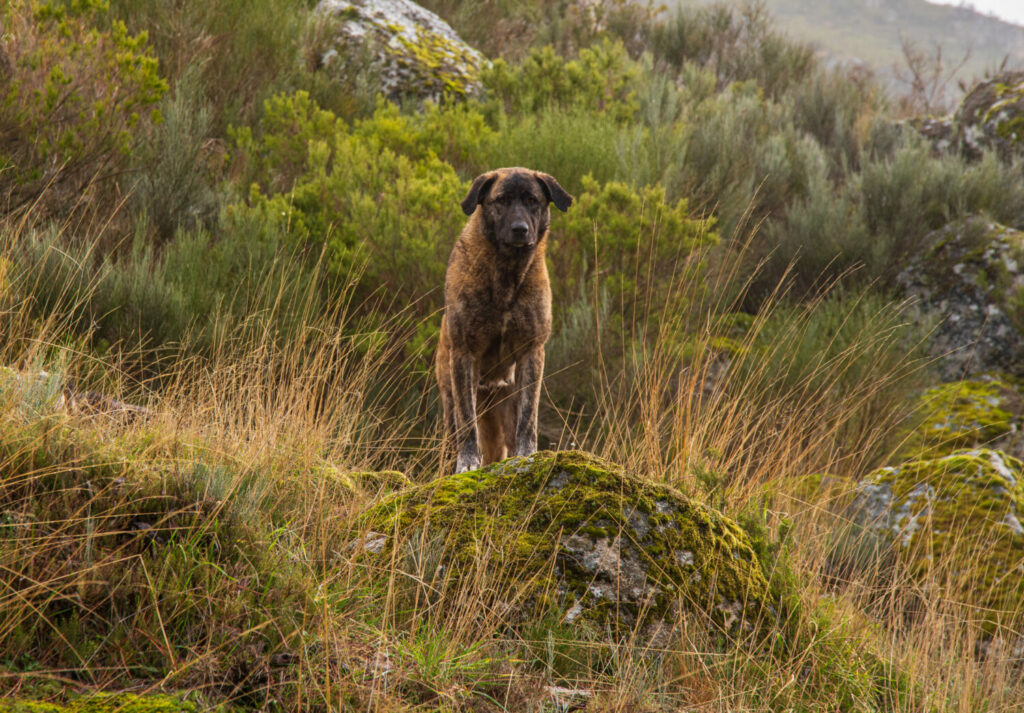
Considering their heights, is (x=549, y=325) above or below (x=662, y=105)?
below

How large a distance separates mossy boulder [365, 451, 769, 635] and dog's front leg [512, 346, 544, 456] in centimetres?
132

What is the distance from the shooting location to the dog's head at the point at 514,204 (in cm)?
437

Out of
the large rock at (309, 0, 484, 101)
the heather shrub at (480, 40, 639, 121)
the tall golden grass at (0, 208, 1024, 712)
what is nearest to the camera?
the tall golden grass at (0, 208, 1024, 712)

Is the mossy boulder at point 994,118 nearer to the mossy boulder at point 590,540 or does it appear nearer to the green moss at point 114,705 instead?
the mossy boulder at point 590,540

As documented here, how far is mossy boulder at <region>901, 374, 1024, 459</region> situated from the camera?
7062 mm

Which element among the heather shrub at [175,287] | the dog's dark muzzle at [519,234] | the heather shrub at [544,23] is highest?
the heather shrub at [544,23]

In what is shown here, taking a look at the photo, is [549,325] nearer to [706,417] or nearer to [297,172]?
[706,417]

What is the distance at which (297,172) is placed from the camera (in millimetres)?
8344

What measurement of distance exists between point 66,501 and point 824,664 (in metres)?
2.48

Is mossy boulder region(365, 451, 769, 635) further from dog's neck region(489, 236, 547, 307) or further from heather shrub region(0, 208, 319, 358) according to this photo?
heather shrub region(0, 208, 319, 358)

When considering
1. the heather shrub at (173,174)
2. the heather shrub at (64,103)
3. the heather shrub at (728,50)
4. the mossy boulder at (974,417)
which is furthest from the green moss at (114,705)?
the heather shrub at (728,50)

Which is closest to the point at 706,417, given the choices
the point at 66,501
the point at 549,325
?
the point at 549,325

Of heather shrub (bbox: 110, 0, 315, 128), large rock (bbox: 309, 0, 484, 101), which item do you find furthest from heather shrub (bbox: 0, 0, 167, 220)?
large rock (bbox: 309, 0, 484, 101)

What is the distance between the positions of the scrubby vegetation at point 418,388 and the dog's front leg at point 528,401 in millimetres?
222
